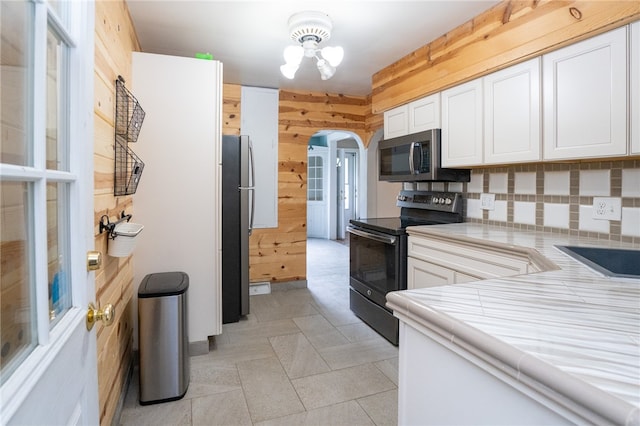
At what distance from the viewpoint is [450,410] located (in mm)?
688

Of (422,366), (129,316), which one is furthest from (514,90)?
(129,316)

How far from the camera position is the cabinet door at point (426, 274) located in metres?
2.16

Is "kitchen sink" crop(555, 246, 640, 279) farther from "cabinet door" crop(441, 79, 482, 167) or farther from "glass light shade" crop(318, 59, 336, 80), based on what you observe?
"glass light shade" crop(318, 59, 336, 80)

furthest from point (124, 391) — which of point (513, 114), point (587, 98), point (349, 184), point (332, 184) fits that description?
point (349, 184)

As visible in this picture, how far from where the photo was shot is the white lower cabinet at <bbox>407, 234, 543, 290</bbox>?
68.4 inches

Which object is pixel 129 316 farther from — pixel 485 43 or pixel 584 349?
pixel 485 43

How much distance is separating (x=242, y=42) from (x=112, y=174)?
1591mm

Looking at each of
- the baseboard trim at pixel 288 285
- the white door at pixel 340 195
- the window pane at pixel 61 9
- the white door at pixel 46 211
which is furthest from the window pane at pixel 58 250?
the white door at pixel 340 195

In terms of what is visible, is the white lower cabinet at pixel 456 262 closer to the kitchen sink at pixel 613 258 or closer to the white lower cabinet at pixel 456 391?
the kitchen sink at pixel 613 258

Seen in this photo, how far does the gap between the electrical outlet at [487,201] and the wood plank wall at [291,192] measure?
188cm

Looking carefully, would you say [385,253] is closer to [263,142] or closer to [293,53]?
[293,53]

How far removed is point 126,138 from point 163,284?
879mm

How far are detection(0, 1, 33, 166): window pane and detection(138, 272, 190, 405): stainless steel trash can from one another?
1.45m

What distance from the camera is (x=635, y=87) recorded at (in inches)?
58.9
